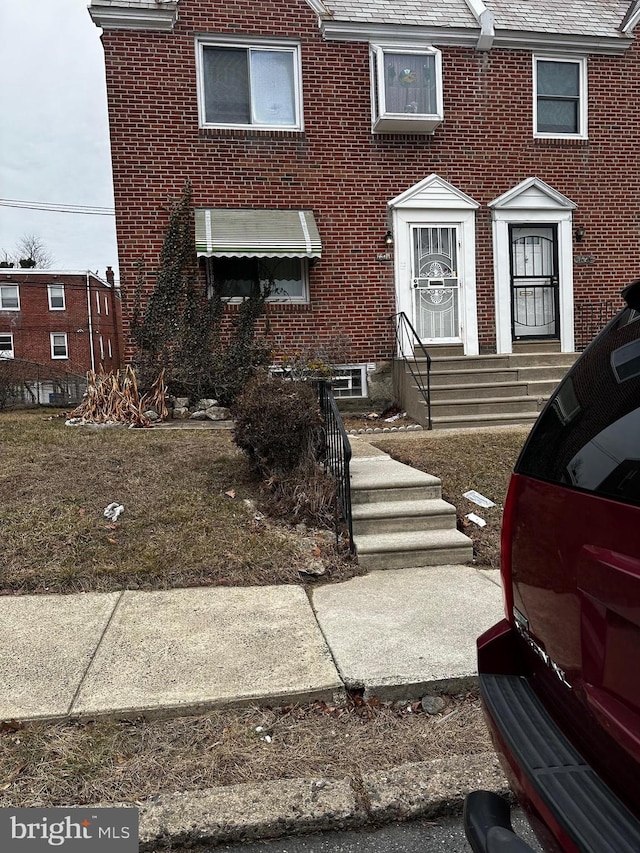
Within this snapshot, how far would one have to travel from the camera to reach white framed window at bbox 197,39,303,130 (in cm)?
1018

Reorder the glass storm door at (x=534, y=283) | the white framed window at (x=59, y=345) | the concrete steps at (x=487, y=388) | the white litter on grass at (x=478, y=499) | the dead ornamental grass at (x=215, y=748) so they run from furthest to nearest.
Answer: the white framed window at (x=59, y=345), the glass storm door at (x=534, y=283), the concrete steps at (x=487, y=388), the white litter on grass at (x=478, y=499), the dead ornamental grass at (x=215, y=748)

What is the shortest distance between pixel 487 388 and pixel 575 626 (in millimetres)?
8311

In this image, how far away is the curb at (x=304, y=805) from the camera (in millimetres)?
2158

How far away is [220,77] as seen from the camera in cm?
1021

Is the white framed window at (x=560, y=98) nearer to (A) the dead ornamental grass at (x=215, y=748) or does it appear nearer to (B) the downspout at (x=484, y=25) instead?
(B) the downspout at (x=484, y=25)

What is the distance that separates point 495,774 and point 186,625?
1.96 meters

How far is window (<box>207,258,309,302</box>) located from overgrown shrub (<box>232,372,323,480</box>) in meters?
5.35

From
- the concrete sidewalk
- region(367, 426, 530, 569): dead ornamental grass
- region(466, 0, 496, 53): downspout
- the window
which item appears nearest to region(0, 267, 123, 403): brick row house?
the window

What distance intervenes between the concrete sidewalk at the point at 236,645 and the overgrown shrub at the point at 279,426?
135 centimetres

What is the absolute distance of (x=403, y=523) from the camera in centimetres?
509

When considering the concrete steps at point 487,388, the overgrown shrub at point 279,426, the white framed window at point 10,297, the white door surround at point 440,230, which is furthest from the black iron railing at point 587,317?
the white framed window at point 10,297

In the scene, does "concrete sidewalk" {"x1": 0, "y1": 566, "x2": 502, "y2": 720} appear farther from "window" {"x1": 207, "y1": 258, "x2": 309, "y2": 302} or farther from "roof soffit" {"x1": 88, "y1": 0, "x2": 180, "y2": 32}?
"roof soffit" {"x1": 88, "y1": 0, "x2": 180, "y2": 32}

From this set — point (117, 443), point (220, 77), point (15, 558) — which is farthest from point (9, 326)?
point (15, 558)

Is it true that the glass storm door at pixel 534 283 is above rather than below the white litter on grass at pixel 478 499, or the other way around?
above
